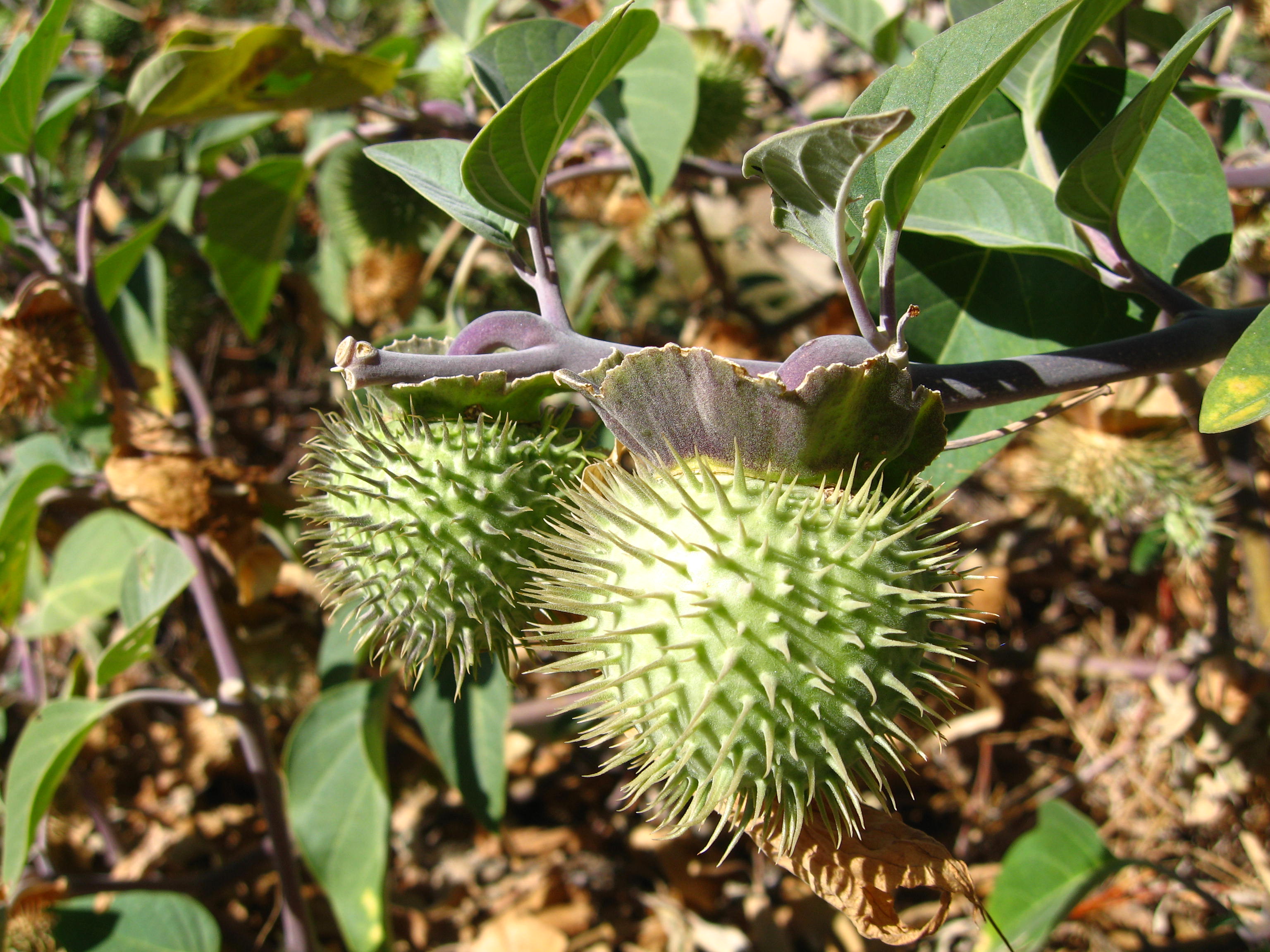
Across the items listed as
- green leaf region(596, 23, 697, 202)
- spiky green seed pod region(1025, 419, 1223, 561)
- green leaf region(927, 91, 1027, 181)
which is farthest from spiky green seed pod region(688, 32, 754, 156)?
spiky green seed pod region(1025, 419, 1223, 561)

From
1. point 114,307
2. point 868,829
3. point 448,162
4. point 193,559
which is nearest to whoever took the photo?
point 868,829

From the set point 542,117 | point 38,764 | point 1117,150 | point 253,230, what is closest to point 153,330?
point 253,230

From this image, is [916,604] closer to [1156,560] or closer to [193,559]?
[193,559]

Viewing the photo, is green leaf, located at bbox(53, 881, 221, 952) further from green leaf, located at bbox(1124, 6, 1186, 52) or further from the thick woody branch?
green leaf, located at bbox(1124, 6, 1186, 52)

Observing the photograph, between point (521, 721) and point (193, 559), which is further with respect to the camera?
point (521, 721)

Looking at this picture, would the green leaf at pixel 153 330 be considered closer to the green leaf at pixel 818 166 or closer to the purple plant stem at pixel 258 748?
the purple plant stem at pixel 258 748

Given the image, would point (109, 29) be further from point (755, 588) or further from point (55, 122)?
point (755, 588)

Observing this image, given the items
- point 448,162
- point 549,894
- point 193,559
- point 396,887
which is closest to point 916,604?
point 448,162
